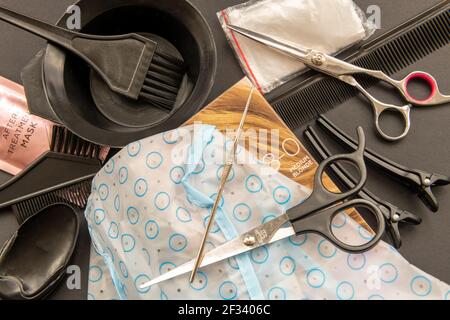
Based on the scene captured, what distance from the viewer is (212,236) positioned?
54cm

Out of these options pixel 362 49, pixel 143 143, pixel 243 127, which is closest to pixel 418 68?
pixel 362 49

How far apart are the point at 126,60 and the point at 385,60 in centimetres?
36

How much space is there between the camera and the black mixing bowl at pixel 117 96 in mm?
540

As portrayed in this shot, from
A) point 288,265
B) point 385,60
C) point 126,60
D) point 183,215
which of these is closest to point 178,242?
point 183,215

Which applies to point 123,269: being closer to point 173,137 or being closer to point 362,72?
point 173,137

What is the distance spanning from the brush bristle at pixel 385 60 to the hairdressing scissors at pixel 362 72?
0.02 metres

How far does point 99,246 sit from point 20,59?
0.99 feet

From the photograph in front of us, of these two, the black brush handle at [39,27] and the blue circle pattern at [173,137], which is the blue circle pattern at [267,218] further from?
the black brush handle at [39,27]

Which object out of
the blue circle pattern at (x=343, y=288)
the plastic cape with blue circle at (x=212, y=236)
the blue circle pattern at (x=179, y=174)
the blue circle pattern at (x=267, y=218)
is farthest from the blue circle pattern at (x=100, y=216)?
the blue circle pattern at (x=343, y=288)

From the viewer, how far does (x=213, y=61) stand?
0.54 m

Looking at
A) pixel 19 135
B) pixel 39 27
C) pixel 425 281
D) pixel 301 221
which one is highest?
pixel 39 27

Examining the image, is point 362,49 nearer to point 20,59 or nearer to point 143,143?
point 143,143

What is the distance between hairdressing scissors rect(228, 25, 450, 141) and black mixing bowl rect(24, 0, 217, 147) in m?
0.09

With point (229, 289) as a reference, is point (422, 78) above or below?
above
